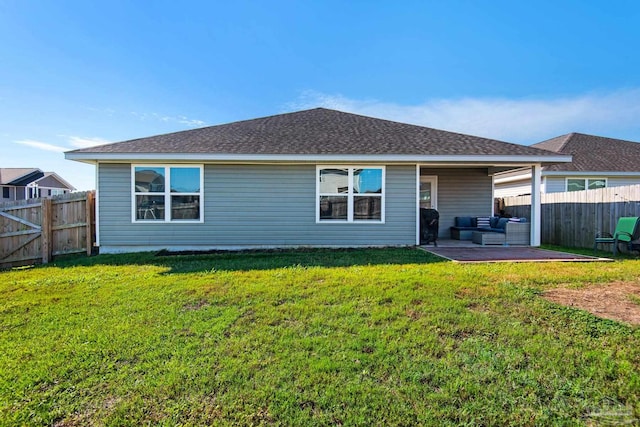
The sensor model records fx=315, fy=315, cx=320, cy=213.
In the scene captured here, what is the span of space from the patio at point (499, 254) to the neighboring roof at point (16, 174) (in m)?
36.5

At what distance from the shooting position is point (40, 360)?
2869 mm

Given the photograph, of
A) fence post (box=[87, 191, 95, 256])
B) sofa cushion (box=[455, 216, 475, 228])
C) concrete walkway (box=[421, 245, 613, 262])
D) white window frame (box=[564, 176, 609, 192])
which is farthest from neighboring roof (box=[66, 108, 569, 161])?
white window frame (box=[564, 176, 609, 192])

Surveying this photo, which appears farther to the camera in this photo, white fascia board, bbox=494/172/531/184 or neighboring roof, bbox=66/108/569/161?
white fascia board, bbox=494/172/531/184

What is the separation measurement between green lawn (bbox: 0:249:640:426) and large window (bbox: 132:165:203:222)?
3.86 metres

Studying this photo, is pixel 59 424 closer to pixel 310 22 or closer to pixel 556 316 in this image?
pixel 556 316

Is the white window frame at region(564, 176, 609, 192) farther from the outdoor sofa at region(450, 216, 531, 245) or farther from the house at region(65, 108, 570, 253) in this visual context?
→ the house at region(65, 108, 570, 253)

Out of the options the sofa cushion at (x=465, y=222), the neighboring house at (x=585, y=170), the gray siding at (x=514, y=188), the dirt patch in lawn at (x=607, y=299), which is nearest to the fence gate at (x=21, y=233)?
the dirt patch in lawn at (x=607, y=299)

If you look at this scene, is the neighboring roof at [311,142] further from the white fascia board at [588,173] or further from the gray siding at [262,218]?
the white fascia board at [588,173]

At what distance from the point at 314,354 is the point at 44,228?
905 cm

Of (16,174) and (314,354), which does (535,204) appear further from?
(16,174)

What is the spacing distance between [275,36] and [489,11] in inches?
311

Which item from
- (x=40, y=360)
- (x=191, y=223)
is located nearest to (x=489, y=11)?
(x=191, y=223)

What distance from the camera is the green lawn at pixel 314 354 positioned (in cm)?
216

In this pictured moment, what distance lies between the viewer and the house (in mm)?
8758
